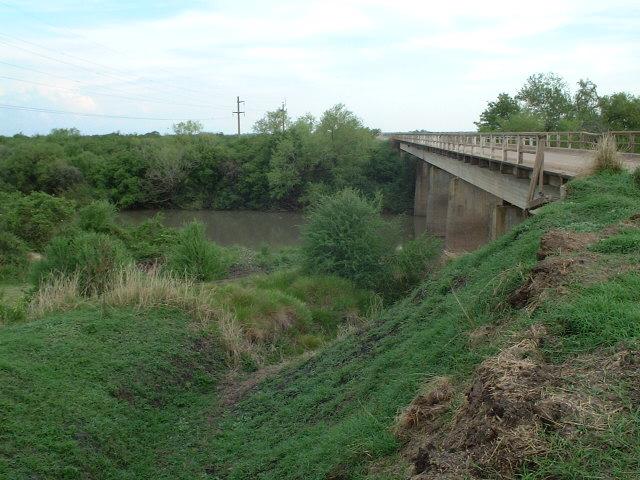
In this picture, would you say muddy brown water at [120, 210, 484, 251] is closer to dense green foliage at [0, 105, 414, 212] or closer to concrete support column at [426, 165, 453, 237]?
concrete support column at [426, 165, 453, 237]

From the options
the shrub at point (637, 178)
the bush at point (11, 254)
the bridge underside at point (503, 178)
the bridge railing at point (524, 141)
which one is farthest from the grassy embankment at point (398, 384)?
the bush at point (11, 254)

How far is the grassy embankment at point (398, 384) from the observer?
13.9 feet

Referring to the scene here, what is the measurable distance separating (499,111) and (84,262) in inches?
2468

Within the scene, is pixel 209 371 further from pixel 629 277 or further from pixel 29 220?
pixel 29 220

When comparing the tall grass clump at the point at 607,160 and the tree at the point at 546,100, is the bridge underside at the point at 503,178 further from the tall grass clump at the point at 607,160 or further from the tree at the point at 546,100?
the tree at the point at 546,100

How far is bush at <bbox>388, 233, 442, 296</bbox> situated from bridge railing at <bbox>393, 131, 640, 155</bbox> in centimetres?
420

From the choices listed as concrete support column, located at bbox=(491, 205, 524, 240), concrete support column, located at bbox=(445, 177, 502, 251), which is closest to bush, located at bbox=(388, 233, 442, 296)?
concrete support column, located at bbox=(491, 205, 524, 240)

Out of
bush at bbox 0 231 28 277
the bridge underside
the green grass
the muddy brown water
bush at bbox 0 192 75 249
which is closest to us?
the green grass

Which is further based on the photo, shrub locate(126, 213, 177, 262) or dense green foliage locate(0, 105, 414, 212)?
dense green foliage locate(0, 105, 414, 212)

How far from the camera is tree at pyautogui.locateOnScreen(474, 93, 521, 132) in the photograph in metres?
71.1

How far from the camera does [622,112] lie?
39.5m

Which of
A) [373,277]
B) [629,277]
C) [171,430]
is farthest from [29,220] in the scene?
[629,277]

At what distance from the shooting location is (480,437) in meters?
4.27

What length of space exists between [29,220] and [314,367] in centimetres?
2610
